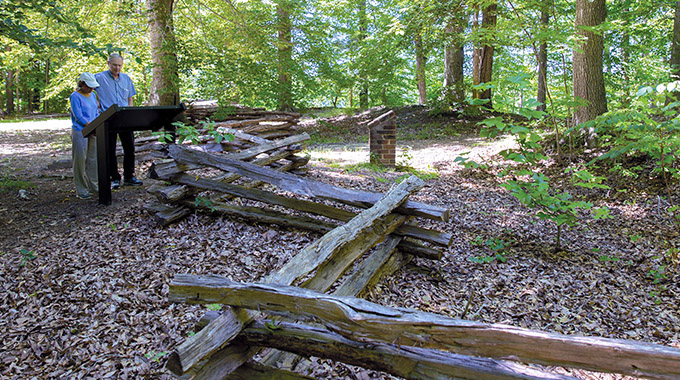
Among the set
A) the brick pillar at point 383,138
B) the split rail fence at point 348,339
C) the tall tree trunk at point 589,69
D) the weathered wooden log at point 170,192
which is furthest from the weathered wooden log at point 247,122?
the tall tree trunk at point 589,69

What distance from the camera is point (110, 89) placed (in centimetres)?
577

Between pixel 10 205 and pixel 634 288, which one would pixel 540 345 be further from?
pixel 10 205

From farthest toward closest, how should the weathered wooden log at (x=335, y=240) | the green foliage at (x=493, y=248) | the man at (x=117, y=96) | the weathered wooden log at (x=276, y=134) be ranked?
the weathered wooden log at (x=276, y=134)
the man at (x=117, y=96)
the green foliage at (x=493, y=248)
the weathered wooden log at (x=335, y=240)

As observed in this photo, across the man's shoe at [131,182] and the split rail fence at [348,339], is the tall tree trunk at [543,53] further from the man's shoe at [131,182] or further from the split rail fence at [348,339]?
the man's shoe at [131,182]

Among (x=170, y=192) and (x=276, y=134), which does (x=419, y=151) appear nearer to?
(x=276, y=134)

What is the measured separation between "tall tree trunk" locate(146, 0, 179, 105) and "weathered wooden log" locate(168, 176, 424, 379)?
5.88 m

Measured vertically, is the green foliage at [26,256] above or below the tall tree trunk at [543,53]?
below

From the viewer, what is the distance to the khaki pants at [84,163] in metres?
5.42

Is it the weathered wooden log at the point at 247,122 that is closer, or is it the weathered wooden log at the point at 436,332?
the weathered wooden log at the point at 436,332

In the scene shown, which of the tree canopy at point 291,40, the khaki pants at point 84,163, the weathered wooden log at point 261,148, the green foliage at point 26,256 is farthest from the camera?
the tree canopy at point 291,40

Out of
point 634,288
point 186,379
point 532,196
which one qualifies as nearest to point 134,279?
point 186,379

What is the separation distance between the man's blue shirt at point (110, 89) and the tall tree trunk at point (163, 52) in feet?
7.18

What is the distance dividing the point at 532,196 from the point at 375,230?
184 cm

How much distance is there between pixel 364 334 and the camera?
82.3 inches
